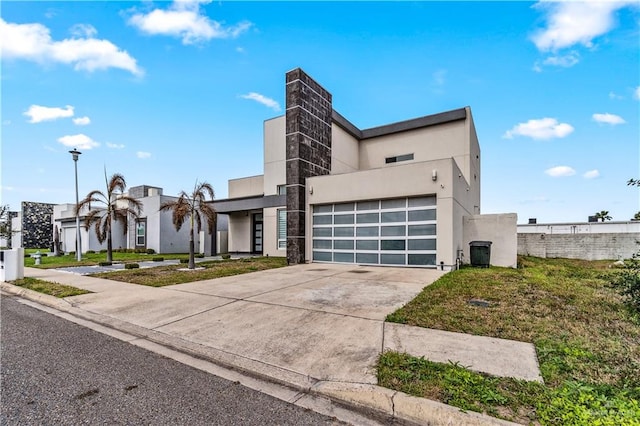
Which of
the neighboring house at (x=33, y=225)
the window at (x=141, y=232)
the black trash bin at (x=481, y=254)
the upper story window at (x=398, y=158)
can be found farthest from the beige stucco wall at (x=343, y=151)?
the neighboring house at (x=33, y=225)

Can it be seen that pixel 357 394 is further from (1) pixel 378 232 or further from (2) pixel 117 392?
(1) pixel 378 232

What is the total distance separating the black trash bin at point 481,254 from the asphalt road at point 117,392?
11984mm

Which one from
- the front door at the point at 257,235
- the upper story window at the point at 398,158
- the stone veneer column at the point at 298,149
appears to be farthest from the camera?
the front door at the point at 257,235

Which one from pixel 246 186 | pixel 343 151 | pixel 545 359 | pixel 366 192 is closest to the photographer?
pixel 545 359

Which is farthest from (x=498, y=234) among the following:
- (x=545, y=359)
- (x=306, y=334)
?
(x=306, y=334)

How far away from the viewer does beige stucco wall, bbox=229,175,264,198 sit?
21484 millimetres

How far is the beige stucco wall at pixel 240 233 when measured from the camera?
22.1m

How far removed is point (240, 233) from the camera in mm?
22375

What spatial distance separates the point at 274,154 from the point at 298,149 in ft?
14.1

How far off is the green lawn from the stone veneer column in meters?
8.81

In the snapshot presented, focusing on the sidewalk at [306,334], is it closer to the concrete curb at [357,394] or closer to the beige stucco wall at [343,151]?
the concrete curb at [357,394]

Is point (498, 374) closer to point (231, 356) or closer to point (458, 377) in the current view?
point (458, 377)

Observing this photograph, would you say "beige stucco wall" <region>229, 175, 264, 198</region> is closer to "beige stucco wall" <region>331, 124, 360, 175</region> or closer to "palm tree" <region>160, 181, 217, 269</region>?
"beige stucco wall" <region>331, 124, 360, 175</region>

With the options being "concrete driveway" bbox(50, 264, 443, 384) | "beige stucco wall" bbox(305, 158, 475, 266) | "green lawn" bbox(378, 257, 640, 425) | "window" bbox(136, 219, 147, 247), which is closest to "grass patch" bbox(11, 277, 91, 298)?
"concrete driveway" bbox(50, 264, 443, 384)
